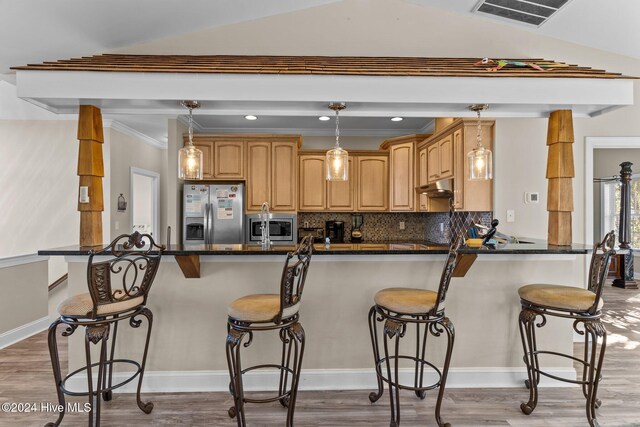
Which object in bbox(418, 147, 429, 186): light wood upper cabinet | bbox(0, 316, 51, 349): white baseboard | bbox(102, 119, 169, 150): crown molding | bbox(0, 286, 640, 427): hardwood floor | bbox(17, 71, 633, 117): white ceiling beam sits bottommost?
bbox(0, 286, 640, 427): hardwood floor

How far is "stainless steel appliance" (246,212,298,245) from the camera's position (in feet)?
15.5

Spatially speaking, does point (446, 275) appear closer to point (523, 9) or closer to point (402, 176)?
point (523, 9)

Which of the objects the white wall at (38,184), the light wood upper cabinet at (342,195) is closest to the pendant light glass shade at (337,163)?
the light wood upper cabinet at (342,195)

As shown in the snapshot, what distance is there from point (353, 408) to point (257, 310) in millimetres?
1003

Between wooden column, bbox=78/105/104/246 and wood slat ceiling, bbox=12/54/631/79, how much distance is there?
13.2 inches

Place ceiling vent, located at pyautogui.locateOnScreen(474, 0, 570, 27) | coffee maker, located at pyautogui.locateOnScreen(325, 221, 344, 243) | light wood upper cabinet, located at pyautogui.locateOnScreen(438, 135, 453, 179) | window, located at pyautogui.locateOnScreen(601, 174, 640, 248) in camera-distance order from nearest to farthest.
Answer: ceiling vent, located at pyautogui.locateOnScreen(474, 0, 570, 27), light wood upper cabinet, located at pyautogui.locateOnScreen(438, 135, 453, 179), coffee maker, located at pyautogui.locateOnScreen(325, 221, 344, 243), window, located at pyautogui.locateOnScreen(601, 174, 640, 248)

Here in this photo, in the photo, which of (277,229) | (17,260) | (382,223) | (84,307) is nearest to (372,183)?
(382,223)

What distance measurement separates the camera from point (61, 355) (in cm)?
301

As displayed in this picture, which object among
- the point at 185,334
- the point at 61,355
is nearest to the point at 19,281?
the point at 61,355

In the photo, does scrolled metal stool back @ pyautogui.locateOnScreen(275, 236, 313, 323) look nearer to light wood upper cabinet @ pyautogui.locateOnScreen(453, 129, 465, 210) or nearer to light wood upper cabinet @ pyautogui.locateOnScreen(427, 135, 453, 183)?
light wood upper cabinet @ pyautogui.locateOnScreen(453, 129, 465, 210)

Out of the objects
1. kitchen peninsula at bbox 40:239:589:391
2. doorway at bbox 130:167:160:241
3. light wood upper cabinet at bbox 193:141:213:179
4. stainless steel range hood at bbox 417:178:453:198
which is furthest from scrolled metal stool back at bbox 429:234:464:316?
doorway at bbox 130:167:160:241

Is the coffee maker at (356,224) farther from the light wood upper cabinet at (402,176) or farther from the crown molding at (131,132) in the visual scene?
the crown molding at (131,132)

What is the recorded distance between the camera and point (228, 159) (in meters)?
4.77

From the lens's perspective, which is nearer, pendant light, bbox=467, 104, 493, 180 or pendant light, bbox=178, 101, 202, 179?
pendant light, bbox=178, 101, 202, 179
